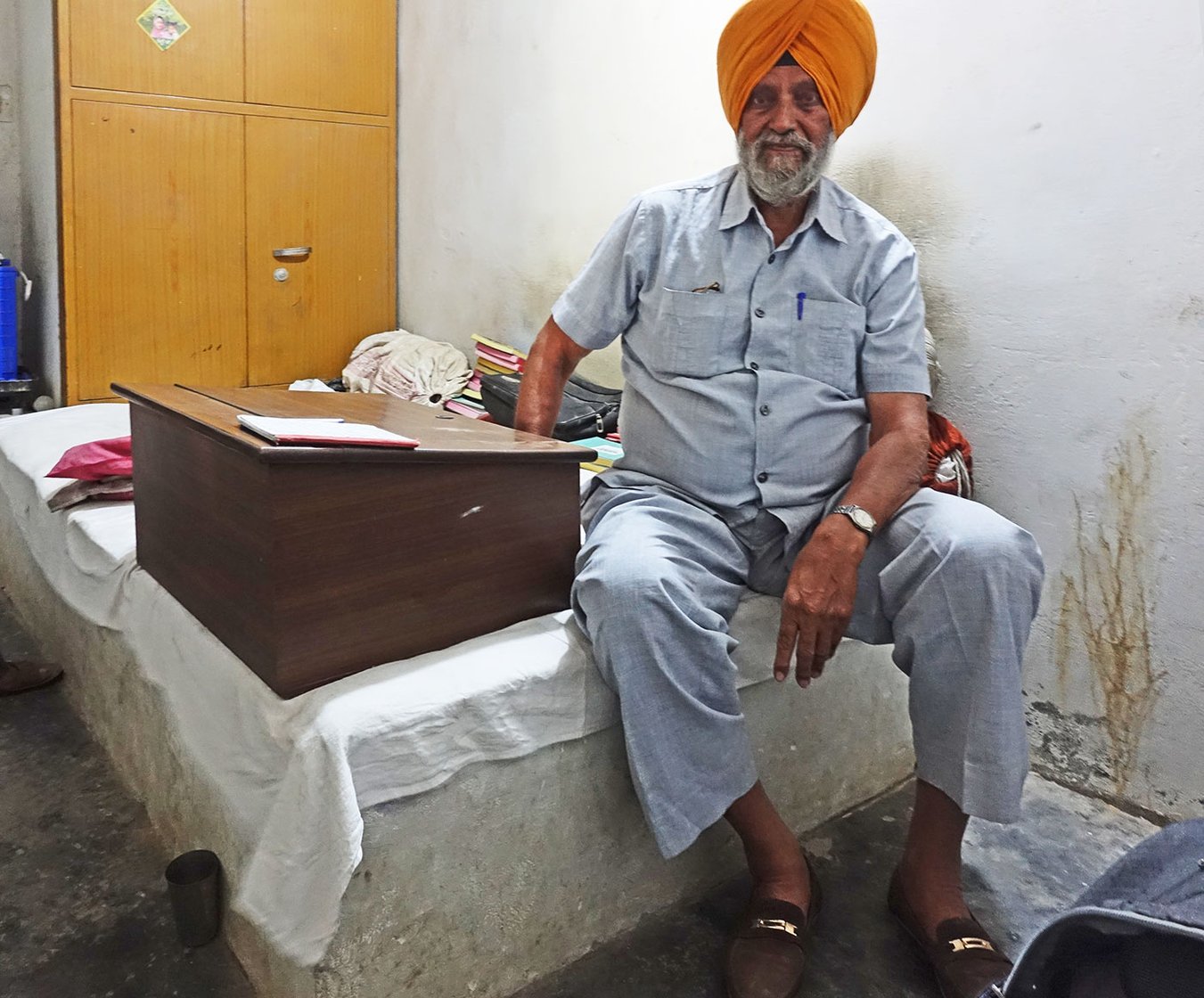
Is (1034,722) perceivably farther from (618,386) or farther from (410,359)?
(410,359)

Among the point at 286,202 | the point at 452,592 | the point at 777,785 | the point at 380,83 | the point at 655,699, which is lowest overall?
the point at 777,785

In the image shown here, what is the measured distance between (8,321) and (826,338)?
105 inches

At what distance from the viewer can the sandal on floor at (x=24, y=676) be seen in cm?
211

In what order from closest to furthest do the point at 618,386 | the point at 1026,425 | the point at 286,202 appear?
1. the point at 1026,425
2. the point at 618,386
3. the point at 286,202

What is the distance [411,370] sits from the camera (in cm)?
312

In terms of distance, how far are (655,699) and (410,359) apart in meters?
2.12

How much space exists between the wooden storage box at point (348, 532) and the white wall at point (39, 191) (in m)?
1.81

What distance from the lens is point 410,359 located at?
10.4 feet

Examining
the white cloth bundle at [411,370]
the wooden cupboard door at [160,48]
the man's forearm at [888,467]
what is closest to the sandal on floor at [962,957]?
the man's forearm at [888,467]

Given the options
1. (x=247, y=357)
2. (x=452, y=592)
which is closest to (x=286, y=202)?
(x=247, y=357)

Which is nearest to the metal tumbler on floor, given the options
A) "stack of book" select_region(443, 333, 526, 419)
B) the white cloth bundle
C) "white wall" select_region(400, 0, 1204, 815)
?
"white wall" select_region(400, 0, 1204, 815)

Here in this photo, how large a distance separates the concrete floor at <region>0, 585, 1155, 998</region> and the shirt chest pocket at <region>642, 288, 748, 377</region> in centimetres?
84

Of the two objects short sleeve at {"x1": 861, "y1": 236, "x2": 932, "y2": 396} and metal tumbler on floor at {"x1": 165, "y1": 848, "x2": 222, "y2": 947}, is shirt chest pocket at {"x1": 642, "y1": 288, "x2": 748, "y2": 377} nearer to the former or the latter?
short sleeve at {"x1": 861, "y1": 236, "x2": 932, "y2": 396}

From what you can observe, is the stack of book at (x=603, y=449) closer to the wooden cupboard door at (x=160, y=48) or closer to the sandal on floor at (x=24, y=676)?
the sandal on floor at (x=24, y=676)
